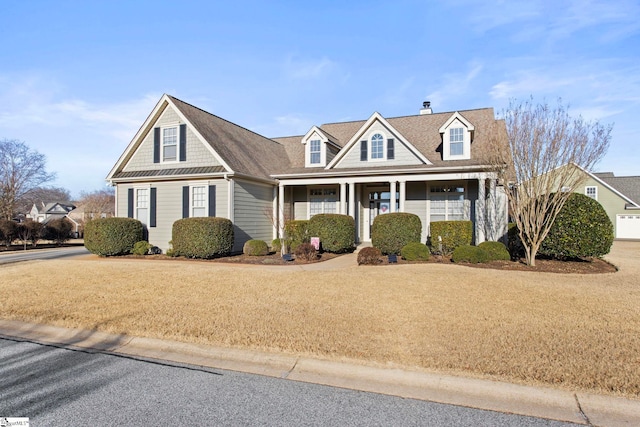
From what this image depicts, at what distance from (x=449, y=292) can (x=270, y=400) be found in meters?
5.37

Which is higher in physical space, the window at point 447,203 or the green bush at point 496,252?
the window at point 447,203

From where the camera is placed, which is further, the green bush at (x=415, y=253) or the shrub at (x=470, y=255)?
the green bush at (x=415, y=253)

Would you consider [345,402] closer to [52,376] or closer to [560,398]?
[560,398]

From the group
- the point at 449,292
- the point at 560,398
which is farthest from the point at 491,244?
the point at 560,398

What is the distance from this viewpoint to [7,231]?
24.2 metres

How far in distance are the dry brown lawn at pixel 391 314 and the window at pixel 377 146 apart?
8311mm

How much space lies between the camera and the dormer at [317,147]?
1953cm

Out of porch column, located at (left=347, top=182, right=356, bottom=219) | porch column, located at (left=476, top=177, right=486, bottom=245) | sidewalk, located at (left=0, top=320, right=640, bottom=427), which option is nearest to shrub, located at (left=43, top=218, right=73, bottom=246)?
porch column, located at (left=347, top=182, right=356, bottom=219)

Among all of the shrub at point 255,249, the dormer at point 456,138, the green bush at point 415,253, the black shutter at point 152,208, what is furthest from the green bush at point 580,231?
the black shutter at point 152,208

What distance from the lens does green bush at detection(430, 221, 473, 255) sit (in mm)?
14586

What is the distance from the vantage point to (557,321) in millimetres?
6273

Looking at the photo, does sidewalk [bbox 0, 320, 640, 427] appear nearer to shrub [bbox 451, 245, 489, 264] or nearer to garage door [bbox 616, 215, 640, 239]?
shrub [bbox 451, 245, 489, 264]

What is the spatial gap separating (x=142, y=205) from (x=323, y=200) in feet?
28.4

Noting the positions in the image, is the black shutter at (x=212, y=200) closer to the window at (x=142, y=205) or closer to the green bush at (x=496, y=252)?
the window at (x=142, y=205)
